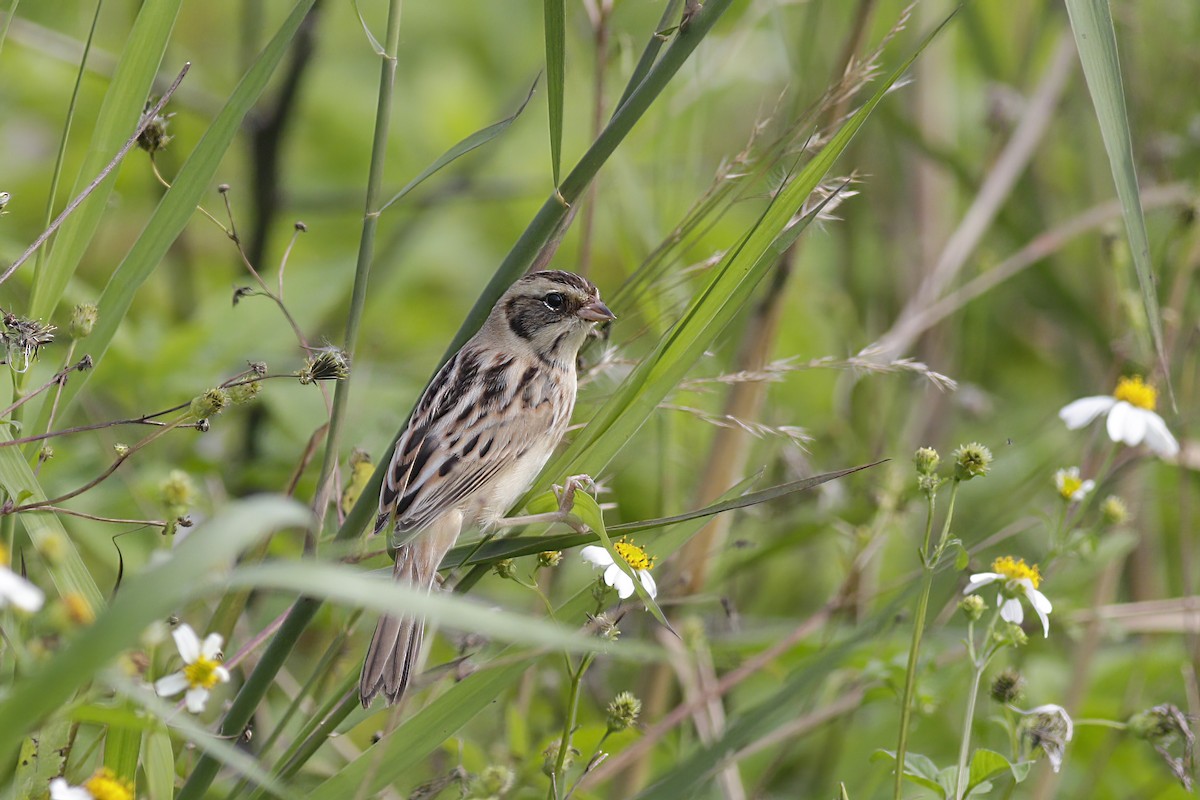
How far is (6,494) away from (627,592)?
856mm

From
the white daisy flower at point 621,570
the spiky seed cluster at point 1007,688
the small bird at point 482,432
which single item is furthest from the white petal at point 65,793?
the spiky seed cluster at point 1007,688

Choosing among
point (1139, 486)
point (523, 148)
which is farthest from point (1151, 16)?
point (523, 148)

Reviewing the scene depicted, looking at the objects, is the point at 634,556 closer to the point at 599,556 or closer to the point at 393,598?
the point at 599,556

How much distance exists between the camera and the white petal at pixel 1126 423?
2033 mm

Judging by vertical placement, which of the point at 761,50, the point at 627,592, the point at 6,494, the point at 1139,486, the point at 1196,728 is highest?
the point at 6,494

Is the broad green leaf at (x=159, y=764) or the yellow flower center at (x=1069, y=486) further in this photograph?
the yellow flower center at (x=1069, y=486)

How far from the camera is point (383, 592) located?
112 centimetres

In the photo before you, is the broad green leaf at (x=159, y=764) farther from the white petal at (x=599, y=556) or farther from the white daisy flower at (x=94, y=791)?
the white petal at (x=599, y=556)

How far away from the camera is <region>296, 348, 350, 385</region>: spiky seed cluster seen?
1.62 meters

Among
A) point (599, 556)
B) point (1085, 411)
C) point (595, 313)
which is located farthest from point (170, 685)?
point (1085, 411)

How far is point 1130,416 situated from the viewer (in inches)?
82.2

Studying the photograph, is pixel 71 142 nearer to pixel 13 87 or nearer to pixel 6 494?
pixel 13 87

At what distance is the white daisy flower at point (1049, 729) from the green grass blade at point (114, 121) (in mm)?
1455

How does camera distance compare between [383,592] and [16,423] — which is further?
[16,423]
